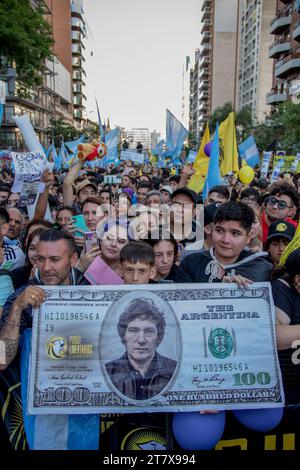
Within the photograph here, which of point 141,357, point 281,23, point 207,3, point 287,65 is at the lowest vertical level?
point 141,357

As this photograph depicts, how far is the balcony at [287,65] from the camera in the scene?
147 feet

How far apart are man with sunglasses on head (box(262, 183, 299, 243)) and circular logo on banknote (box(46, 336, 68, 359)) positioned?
3.32m

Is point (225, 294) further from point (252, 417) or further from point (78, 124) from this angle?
point (78, 124)

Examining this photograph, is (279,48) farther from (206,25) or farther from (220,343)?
(206,25)

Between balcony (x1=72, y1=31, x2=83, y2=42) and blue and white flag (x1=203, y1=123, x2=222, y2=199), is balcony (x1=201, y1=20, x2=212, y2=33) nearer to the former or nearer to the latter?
balcony (x1=72, y1=31, x2=83, y2=42)

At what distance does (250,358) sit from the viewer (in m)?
2.56

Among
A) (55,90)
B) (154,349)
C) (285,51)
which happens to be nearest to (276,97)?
(285,51)

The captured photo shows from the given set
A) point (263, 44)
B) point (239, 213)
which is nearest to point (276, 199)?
point (239, 213)

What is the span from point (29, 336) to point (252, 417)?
4.56ft

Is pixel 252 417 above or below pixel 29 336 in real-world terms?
below

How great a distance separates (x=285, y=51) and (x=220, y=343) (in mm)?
55206

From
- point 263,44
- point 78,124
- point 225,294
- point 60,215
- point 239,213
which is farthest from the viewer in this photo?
point 78,124

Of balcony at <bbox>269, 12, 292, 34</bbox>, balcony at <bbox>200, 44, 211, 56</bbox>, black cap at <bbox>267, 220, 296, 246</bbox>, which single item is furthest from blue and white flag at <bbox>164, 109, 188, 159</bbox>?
balcony at <bbox>200, 44, 211, 56</bbox>

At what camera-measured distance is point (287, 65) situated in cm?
4609
